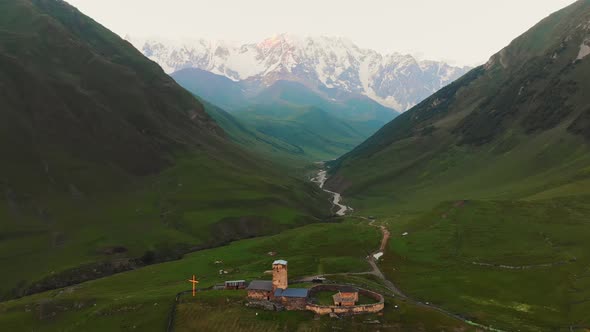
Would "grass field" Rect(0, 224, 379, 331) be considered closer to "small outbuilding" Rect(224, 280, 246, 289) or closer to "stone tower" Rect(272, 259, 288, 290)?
"small outbuilding" Rect(224, 280, 246, 289)

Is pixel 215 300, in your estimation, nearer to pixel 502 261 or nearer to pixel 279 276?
pixel 279 276

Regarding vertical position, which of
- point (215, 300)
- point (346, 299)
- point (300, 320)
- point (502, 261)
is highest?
point (502, 261)

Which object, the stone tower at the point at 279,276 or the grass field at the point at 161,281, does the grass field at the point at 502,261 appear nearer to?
the grass field at the point at 161,281

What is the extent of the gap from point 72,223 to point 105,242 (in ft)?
88.8

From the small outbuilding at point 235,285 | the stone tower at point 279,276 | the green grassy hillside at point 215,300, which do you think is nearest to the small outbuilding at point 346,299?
the green grassy hillside at point 215,300

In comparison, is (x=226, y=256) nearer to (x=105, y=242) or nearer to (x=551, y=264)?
(x=105, y=242)

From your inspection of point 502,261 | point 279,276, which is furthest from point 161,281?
point 502,261

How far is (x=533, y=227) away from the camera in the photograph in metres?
138

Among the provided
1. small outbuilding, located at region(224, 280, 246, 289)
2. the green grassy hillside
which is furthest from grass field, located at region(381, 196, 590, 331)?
small outbuilding, located at region(224, 280, 246, 289)

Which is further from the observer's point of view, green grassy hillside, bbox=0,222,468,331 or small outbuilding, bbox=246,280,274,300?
small outbuilding, bbox=246,280,274,300

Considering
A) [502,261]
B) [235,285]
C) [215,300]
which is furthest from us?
[502,261]

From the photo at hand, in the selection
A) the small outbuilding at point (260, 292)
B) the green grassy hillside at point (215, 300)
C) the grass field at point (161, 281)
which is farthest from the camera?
the grass field at point (161, 281)

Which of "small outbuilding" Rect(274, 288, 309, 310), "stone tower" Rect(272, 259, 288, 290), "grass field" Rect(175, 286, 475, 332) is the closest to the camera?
"grass field" Rect(175, 286, 475, 332)

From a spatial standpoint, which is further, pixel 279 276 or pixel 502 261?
pixel 502 261
